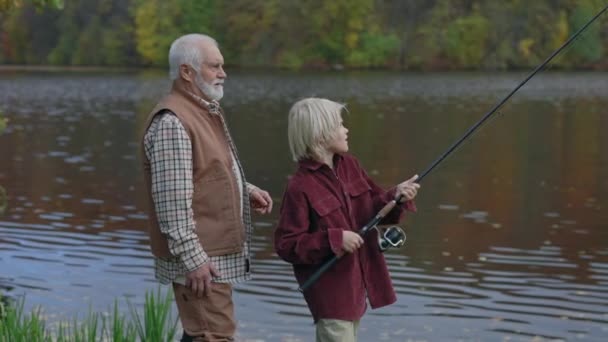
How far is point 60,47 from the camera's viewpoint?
93.1 meters

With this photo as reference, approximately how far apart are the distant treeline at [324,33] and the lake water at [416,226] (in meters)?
34.3

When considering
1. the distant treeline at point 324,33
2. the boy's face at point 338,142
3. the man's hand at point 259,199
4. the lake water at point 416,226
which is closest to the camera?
the boy's face at point 338,142

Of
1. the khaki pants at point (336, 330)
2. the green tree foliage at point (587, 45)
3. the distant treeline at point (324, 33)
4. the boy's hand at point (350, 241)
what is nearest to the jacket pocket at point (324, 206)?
the boy's hand at point (350, 241)

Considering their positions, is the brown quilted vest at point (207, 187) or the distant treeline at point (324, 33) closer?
the brown quilted vest at point (207, 187)

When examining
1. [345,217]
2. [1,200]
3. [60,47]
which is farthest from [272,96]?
[60,47]

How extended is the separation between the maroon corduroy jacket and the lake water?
283 centimetres

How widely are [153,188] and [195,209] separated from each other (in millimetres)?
183

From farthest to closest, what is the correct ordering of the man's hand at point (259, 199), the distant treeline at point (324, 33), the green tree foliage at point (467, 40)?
the green tree foliage at point (467, 40), the distant treeline at point (324, 33), the man's hand at point (259, 199)

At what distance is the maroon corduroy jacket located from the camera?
455 centimetres

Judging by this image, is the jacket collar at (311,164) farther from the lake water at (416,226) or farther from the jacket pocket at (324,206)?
the lake water at (416,226)

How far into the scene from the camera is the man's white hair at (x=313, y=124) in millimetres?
4496

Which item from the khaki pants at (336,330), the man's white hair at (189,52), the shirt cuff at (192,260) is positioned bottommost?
the khaki pants at (336,330)

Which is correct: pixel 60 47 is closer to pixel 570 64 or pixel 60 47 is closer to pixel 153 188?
pixel 570 64

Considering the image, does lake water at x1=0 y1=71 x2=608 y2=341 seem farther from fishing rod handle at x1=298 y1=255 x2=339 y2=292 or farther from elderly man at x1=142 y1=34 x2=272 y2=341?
fishing rod handle at x1=298 y1=255 x2=339 y2=292
